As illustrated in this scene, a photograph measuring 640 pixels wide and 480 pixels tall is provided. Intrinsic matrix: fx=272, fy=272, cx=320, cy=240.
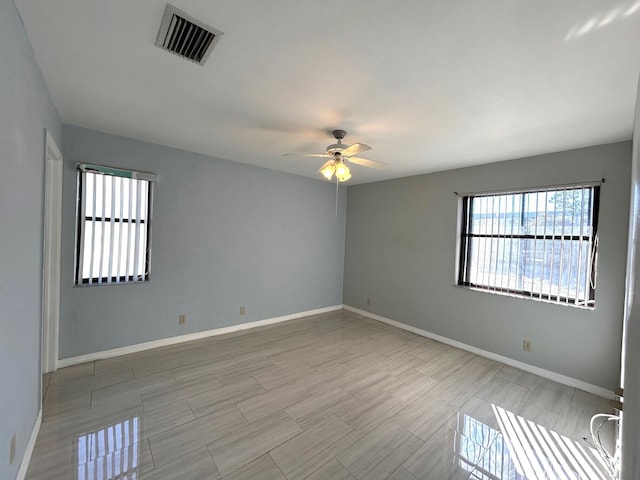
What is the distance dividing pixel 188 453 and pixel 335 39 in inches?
104

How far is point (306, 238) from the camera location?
4.83 meters

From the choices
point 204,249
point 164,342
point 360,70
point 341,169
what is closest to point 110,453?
point 164,342

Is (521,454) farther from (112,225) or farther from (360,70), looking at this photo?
(112,225)

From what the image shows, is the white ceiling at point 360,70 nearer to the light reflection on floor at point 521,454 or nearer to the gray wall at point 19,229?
the gray wall at point 19,229

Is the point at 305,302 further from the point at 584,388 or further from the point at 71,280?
the point at 584,388

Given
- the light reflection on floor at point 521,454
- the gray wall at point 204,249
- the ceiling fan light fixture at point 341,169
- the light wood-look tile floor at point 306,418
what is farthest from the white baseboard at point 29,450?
the ceiling fan light fixture at point 341,169

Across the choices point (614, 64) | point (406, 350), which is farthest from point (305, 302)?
point (614, 64)

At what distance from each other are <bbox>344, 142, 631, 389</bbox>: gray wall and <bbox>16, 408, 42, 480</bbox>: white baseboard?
415 cm

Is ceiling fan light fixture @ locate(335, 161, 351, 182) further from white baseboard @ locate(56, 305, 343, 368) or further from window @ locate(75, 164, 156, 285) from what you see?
white baseboard @ locate(56, 305, 343, 368)

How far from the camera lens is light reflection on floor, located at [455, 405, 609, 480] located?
1.76 metres

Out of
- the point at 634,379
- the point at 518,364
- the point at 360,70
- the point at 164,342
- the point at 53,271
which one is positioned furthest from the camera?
the point at 164,342

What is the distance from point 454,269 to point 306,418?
9.05 feet

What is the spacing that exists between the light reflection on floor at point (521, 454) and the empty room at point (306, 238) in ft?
0.06

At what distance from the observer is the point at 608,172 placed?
2.65m
